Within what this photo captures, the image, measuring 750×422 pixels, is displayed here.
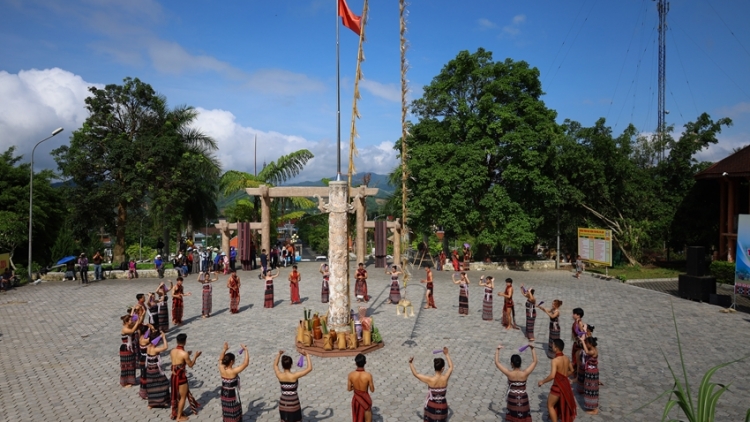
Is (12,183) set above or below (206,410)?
above

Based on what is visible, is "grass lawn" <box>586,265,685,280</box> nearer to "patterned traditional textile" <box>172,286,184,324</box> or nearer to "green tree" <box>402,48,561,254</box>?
"green tree" <box>402,48,561,254</box>

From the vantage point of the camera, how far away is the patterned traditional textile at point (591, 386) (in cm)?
904

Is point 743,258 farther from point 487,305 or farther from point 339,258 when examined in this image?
point 339,258

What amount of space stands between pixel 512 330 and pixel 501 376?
4.20 meters

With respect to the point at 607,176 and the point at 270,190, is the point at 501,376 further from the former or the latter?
the point at 607,176

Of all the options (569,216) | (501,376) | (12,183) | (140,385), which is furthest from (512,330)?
(12,183)

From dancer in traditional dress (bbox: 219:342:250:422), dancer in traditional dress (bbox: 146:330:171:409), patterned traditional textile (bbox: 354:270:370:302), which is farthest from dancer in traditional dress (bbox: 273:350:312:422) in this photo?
patterned traditional textile (bbox: 354:270:370:302)

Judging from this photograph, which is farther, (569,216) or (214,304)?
(569,216)

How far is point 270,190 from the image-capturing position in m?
27.2

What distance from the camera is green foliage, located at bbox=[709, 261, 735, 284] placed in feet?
76.3

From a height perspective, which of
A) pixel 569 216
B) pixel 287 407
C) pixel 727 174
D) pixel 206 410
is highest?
pixel 727 174

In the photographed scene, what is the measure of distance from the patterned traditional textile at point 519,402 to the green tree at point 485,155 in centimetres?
1922

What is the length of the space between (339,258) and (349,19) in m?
6.29

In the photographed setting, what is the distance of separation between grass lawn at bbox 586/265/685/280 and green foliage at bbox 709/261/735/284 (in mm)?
2377
